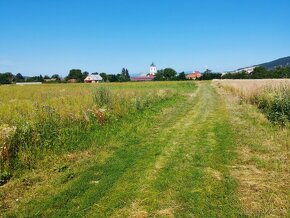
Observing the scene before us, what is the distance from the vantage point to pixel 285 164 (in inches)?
263

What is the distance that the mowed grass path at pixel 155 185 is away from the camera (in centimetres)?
468

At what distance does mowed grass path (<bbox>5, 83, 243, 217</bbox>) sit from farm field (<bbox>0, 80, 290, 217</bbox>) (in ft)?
0.05

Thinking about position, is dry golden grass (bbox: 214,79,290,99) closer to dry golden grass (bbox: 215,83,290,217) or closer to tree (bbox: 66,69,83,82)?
dry golden grass (bbox: 215,83,290,217)

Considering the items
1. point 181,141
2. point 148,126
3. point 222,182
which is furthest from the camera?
point 148,126

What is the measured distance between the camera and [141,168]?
Result: 662 centimetres

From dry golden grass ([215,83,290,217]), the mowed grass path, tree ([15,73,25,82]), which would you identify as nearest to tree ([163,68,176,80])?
tree ([15,73,25,82])

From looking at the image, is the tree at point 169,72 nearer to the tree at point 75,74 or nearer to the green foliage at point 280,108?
the tree at point 75,74

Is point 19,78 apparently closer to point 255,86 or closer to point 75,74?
point 75,74

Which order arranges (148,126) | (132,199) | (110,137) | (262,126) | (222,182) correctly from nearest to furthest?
(132,199) < (222,182) < (110,137) < (262,126) < (148,126)

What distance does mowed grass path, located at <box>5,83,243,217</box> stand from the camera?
4676 mm

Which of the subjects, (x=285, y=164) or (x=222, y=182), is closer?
(x=222, y=182)

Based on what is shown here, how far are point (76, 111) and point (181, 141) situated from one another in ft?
16.9

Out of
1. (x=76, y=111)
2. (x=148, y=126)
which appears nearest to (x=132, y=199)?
(x=148, y=126)

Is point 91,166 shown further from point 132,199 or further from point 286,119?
point 286,119
